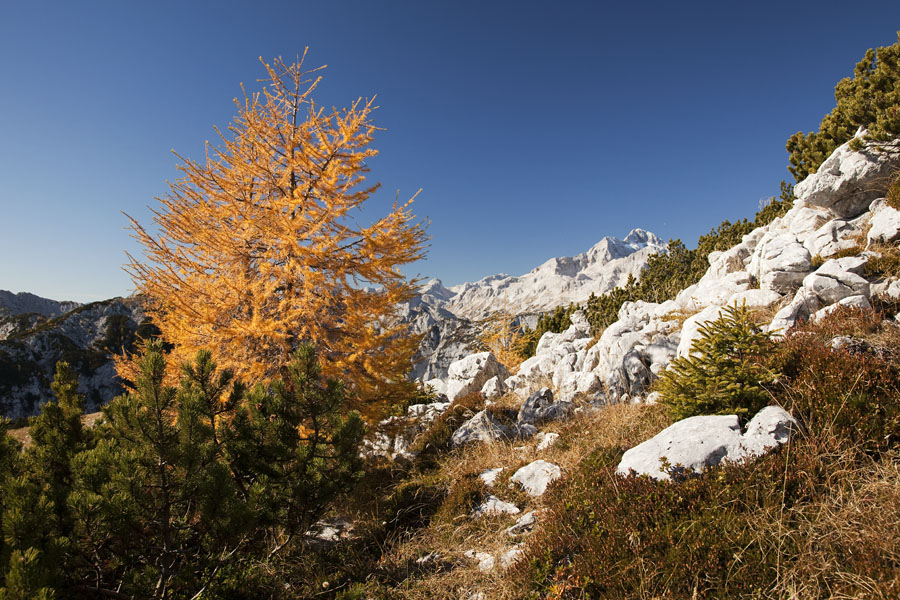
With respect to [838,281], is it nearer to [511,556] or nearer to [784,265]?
[784,265]

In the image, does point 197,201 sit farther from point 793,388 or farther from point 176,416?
point 793,388

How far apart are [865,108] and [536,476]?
49.2ft

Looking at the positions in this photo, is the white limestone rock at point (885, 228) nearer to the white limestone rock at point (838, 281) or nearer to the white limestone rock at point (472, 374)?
the white limestone rock at point (838, 281)

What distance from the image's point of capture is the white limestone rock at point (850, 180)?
9.20 m

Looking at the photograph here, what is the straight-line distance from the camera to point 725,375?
4383 millimetres

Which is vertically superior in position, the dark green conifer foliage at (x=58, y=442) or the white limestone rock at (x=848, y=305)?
the white limestone rock at (x=848, y=305)

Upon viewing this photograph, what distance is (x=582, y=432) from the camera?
6273mm

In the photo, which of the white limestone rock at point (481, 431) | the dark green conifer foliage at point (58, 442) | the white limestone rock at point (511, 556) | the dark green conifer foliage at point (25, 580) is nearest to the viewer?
the dark green conifer foliage at point (25, 580)

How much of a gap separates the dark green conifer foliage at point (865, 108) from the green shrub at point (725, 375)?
9.51m

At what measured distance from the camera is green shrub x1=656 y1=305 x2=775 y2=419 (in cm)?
429

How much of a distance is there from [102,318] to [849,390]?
5343 inches

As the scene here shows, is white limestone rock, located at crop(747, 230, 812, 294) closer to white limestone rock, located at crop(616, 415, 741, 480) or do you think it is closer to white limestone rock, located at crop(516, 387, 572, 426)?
white limestone rock, located at crop(516, 387, 572, 426)

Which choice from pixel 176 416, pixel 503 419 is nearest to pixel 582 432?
pixel 503 419

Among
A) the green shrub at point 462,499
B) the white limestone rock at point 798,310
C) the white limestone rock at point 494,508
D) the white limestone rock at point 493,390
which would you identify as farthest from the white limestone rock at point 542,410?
the white limestone rock at point 798,310
